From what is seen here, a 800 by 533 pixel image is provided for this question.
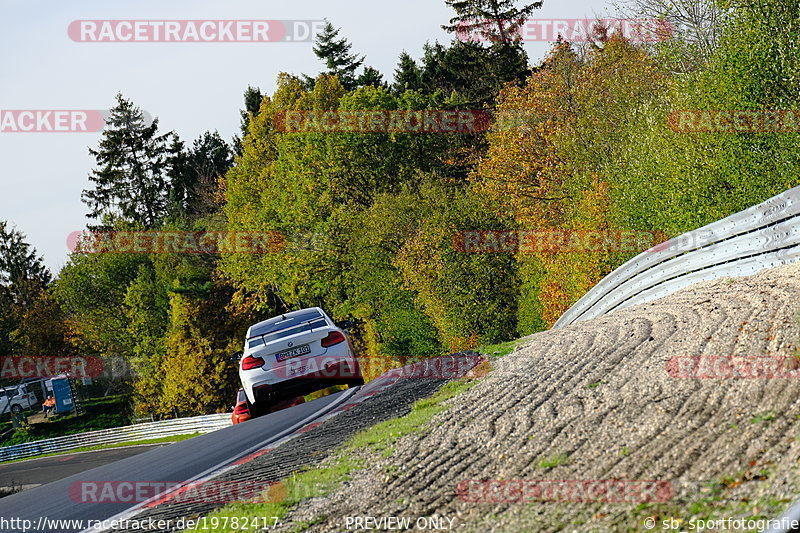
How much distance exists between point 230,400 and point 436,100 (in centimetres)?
2622

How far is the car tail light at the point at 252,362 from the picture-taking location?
46.5ft

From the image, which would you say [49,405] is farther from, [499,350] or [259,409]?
[499,350]

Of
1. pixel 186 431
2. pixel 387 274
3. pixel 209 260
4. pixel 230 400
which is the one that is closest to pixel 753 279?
pixel 186 431

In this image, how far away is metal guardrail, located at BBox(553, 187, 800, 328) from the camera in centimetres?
1262

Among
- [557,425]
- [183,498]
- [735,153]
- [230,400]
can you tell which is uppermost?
[735,153]

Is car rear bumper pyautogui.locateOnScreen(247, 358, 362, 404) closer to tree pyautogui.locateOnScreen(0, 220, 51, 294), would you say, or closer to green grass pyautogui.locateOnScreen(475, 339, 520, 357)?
green grass pyautogui.locateOnScreen(475, 339, 520, 357)

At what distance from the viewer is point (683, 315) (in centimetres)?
1079

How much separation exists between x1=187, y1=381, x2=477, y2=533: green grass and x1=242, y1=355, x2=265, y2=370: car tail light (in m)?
4.85

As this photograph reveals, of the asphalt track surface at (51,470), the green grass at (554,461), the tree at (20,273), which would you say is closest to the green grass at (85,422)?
the tree at (20,273)

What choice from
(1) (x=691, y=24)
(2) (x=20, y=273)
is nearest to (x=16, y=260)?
(2) (x=20, y=273)

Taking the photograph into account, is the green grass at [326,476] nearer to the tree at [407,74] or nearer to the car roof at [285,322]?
the car roof at [285,322]

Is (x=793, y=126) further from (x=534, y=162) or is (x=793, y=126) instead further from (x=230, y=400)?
(x=230, y=400)

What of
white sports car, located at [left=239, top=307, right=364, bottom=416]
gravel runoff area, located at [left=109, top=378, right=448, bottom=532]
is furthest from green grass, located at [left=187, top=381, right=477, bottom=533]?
white sports car, located at [left=239, top=307, right=364, bottom=416]

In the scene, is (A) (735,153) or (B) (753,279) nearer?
(B) (753,279)
